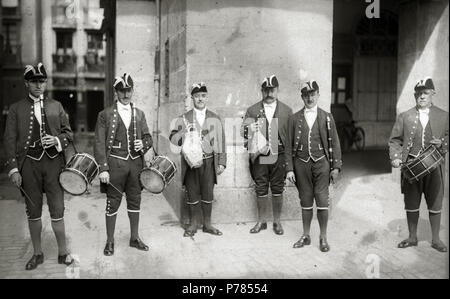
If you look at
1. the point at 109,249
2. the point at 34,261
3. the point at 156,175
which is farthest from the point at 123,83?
the point at 34,261

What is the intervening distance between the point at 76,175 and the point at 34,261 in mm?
1062

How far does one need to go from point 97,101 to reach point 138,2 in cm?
2706

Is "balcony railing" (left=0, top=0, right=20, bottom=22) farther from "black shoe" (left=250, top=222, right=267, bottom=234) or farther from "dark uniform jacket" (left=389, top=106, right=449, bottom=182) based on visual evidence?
"dark uniform jacket" (left=389, top=106, right=449, bottom=182)

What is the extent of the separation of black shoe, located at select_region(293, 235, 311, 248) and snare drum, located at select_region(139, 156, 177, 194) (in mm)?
1836

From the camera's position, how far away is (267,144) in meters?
6.39

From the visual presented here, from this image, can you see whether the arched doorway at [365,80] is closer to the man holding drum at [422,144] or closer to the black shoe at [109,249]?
A: the man holding drum at [422,144]

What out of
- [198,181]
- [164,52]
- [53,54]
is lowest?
[198,181]

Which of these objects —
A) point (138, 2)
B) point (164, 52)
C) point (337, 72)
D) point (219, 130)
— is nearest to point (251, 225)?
point (219, 130)

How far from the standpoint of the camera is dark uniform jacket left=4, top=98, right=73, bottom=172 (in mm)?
4980
